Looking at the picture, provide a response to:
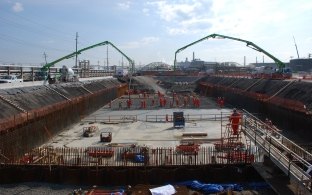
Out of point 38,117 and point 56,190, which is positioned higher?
point 38,117

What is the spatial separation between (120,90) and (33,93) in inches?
1537

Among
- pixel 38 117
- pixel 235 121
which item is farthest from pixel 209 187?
pixel 38 117

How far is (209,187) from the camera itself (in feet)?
52.0

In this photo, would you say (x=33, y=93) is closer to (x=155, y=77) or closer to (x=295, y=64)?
(x=155, y=77)

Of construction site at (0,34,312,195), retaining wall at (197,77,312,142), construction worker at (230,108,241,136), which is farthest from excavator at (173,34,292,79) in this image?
construction worker at (230,108,241,136)

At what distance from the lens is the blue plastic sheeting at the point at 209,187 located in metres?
15.6

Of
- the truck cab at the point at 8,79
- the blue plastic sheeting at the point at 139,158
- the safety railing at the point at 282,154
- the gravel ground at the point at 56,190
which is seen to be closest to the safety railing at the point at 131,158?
the blue plastic sheeting at the point at 139,158

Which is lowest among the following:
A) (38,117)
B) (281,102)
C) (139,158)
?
(139,158)

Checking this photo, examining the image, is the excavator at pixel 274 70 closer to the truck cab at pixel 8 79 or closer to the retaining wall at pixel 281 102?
the retaining wall at pixel 281 102

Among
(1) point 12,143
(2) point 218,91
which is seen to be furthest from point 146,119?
(2) point 218,91

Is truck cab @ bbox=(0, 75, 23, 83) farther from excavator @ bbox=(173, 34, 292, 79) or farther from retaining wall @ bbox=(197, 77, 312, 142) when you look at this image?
excavator @ bbox=(173, 34, 292, 79)

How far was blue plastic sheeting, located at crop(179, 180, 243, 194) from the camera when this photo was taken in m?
15.6

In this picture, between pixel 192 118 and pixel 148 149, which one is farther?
pixel 192 118

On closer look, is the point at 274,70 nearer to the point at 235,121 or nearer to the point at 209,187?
the point at 235,121
